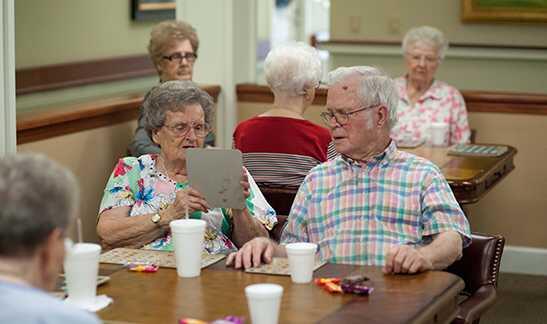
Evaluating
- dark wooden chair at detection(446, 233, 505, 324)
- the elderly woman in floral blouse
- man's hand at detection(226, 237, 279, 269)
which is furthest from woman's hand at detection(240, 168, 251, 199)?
dark wooden chair at detection(446, 233, 505, 324)

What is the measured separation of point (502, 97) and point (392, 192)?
112 inches

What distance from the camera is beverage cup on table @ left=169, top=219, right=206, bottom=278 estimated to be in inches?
116

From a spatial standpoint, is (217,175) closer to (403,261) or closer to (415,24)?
(403,261)

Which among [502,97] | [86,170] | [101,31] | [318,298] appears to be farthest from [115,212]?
[101,31]

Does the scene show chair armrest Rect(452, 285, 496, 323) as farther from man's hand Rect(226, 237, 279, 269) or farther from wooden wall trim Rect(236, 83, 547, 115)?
wooden wall trim Rect(236, 83, 547, 115)

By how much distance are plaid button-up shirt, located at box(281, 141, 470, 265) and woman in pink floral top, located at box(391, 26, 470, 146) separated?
89.9 inches

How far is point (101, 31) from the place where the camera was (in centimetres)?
925

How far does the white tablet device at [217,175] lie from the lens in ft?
10.9

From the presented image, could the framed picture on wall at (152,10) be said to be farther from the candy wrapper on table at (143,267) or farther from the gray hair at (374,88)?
the candy wrapper on table at (143,267)

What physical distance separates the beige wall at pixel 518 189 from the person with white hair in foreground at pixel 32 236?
4492 mm

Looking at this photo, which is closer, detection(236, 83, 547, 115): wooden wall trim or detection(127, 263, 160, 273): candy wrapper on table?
detection(127, 263, 160, 273): candy wrapper on table

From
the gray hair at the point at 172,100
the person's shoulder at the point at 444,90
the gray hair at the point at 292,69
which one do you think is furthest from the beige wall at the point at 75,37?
the gray hair at the point at 172,100

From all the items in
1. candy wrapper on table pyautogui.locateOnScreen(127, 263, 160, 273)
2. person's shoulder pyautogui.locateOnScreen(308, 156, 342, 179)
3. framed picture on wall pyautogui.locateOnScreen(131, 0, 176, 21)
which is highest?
framed picture on wall pyautogui.locateOnScreen(131, 0, 176, 21)

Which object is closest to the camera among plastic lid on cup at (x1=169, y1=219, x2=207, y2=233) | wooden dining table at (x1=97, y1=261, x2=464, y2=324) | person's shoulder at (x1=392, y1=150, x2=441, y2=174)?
wooden dining table at (x1=97, y1=261, x2=464, y2=324)
